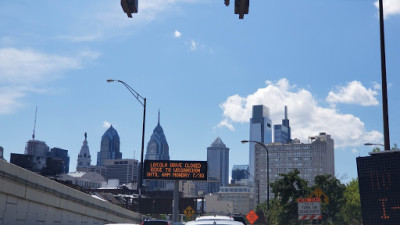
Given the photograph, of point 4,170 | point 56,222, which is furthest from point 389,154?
point 56,222

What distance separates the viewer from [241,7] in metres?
15.1

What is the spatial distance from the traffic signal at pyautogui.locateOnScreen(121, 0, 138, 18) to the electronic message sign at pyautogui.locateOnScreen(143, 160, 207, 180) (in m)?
36.9

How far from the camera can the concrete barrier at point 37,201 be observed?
21.2 meters

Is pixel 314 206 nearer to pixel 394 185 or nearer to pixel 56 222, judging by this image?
pixel 394 185

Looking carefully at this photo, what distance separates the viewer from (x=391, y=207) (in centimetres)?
1988

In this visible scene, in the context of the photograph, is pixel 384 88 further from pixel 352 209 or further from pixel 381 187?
pixel 352 209

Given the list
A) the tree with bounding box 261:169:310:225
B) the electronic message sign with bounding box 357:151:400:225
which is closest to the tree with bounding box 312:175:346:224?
the tree with bounding box 261:169:310:225

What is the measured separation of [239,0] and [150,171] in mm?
37828

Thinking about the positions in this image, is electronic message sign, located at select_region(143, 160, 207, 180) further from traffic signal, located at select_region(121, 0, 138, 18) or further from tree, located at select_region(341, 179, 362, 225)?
traffic signal, located at select_region(121, 0, 138, 18)

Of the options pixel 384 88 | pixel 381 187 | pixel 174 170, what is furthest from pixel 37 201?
pixel 174 170

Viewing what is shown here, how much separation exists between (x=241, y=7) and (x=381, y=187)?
384 inches

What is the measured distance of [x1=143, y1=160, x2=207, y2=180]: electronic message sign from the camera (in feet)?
169

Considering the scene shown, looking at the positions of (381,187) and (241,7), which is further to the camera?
(381,187)

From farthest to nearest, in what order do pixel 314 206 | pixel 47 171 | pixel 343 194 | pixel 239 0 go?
pixel 47 171, pixel 343 194, pixel 314 206, pixel 239 0
